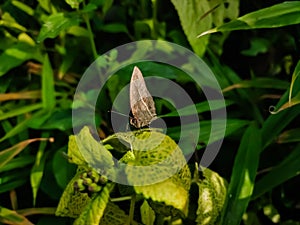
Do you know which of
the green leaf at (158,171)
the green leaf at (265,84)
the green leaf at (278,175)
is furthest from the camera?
the green leaf at (265,84)

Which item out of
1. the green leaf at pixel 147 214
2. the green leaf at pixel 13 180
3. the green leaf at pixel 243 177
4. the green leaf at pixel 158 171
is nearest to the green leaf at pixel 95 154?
the green leaf at pixel 158 171

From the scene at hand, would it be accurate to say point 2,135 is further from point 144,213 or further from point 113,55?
point 144,213

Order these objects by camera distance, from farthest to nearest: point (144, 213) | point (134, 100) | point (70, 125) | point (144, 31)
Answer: point (144, 31) < point (70, 125) < point (144, 213) < point (134, 100)

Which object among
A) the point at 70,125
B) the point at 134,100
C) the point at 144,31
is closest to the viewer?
the point at 134,100

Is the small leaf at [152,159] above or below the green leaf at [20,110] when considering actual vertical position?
above

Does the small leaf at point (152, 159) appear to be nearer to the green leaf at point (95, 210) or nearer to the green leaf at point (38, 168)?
the green leaf at point (95, 210)

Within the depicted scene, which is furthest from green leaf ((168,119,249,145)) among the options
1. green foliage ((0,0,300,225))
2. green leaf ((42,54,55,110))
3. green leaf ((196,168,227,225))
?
green leaf ((42,54,55,110))

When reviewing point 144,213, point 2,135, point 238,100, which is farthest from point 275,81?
point 2,135
